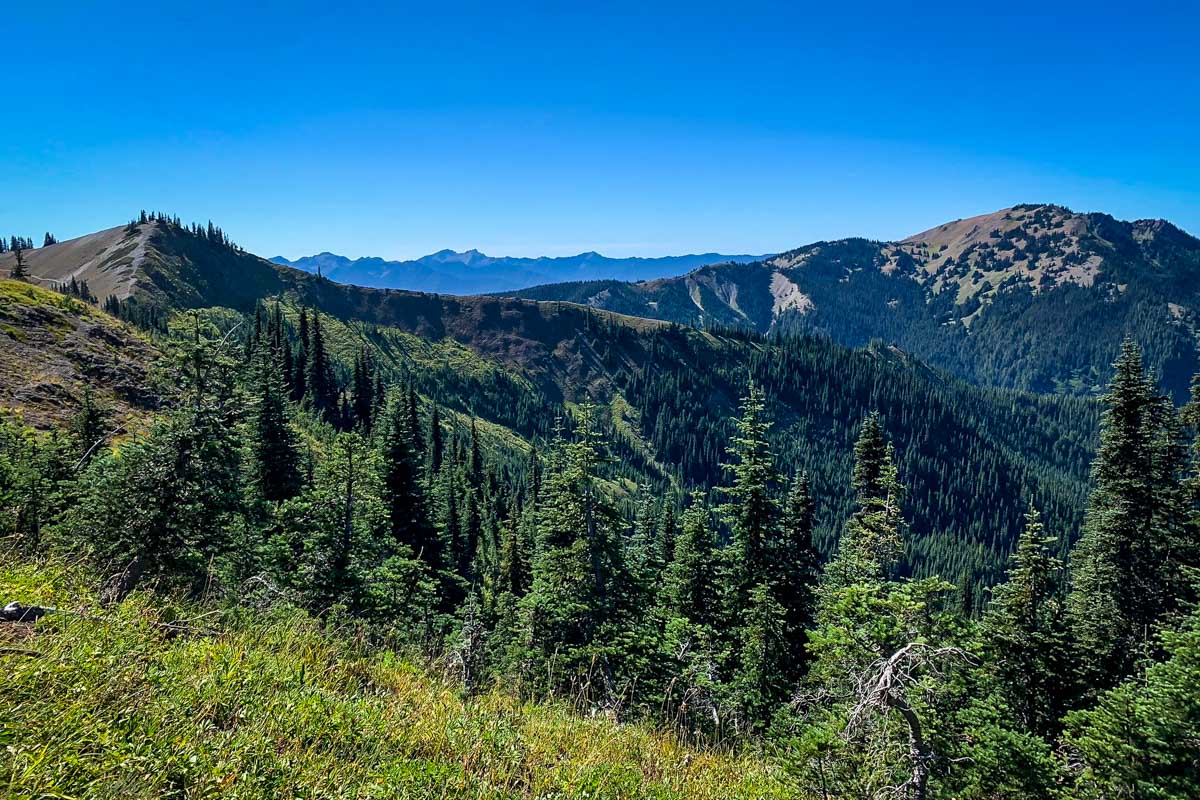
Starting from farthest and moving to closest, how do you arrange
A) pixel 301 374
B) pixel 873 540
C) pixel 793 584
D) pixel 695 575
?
pixel 301 374 < pixel 695 575 < pixel 793 584 < pixel 873 540

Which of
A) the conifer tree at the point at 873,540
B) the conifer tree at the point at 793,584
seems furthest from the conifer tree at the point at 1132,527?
the conifer tree at the point at 793,584

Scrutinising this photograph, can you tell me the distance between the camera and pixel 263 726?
471 cm

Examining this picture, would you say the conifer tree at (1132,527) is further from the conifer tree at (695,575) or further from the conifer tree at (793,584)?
the conifer tree at (695,575)

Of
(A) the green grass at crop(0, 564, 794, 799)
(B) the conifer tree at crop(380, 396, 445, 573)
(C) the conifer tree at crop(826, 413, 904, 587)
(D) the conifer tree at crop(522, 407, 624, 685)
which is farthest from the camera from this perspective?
(B) the conifer tree at crop(380, 396, 445, 573)

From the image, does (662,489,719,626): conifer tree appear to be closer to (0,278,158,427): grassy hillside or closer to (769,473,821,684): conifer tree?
(769,473,821,684): conifer tree

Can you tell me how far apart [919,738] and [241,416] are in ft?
66.8

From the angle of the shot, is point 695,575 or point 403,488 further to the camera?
point 403,488

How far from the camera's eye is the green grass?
377cm

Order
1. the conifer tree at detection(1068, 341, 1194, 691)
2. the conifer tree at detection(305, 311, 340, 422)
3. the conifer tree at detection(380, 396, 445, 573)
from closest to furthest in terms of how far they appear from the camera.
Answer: the conifer tree at detection(1068, 341, 1194, 691) < the conifer tree at detection(380, 396, 445, 573) < the conifer tree at detection(305, 311, 340, 422)

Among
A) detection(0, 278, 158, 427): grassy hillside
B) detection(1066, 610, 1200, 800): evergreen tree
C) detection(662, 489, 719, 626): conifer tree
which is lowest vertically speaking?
detection(662, 489, 719, 626): conifer tree

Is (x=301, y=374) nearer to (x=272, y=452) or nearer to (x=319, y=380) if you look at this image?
(x=319, y=380)

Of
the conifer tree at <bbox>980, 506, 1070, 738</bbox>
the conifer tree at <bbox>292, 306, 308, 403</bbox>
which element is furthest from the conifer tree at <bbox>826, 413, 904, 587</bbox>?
the conifer tree at <bbox>292, 306, 308, 403</bbox>

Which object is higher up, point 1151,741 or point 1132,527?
point 1132,527

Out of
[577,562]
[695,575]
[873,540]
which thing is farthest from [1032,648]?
[577,562]
